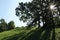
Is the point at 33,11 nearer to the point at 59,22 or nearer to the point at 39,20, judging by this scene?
the point at 39,20

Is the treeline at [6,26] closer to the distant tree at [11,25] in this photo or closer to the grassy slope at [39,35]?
the distant tree at [11,25]

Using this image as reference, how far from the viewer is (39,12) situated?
65000mm

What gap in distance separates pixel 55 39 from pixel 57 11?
18.8 m

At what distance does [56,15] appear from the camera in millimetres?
64375

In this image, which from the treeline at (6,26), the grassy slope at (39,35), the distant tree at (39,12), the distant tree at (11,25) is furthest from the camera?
the distant tree at (11,25)

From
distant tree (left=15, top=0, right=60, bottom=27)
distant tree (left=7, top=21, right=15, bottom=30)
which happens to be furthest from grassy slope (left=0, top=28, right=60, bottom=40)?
distant tree (left=7, top=21, right=15, bottom=30)

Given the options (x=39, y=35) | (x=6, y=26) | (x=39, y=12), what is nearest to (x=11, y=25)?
(x=6, y=26)

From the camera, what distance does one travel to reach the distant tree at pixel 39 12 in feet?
209

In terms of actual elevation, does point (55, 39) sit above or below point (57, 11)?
below

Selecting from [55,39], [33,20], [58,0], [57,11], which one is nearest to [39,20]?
[33,20]

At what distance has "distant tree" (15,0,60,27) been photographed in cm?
6356

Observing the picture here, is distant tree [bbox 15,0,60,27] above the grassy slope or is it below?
above

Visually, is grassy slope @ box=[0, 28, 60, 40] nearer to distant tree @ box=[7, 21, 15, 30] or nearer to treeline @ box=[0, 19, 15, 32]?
treeline @ box=[0, 19, 15, 32]

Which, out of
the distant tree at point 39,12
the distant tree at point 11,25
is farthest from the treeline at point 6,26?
the distant tree at point 39,12
